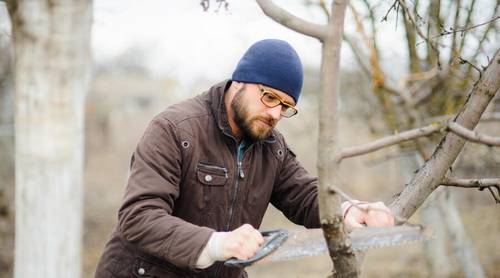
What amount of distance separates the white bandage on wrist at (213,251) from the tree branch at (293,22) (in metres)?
0.72

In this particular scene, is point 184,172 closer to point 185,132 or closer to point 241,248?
point 185,132

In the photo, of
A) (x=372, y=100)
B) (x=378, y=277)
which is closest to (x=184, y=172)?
(x=372, y=100)

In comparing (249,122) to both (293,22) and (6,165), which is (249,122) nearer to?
(293,22)

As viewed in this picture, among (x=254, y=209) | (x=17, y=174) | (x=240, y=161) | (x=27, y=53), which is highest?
(x=27, y=53)

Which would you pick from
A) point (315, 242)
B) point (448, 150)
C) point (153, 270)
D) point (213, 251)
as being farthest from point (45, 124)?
point (448, 150)

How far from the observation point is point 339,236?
1.91 meters

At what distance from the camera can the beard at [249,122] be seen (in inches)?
101

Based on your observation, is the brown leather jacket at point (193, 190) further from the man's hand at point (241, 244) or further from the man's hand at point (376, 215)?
the man's hand at point (376, 215)

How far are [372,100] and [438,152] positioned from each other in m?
5.66

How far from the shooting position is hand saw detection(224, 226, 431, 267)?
78.2 inches

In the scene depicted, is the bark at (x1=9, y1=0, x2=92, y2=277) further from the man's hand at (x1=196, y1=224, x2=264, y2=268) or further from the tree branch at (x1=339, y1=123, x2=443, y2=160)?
the tree branch at (x1=339, y1=123, x2=443, y2=160)

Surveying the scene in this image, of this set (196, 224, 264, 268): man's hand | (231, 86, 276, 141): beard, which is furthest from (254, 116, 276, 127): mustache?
(196, 224, 264, 268): man's hand

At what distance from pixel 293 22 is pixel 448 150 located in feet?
2.81

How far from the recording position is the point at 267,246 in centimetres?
204
